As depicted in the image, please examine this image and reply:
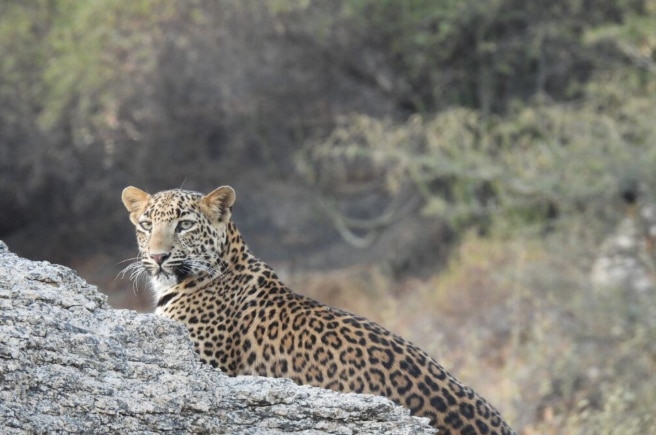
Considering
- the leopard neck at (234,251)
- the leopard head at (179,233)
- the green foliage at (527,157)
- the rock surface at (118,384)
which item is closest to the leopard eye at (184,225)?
the leopard head at (179,233)

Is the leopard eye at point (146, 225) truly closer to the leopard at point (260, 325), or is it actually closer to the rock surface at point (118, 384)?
the leopard at point (260, 325)

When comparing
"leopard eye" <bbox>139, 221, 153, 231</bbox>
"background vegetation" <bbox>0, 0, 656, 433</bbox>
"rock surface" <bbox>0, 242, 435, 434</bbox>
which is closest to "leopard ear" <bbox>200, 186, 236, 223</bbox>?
"leopard eye" <bbox>139, 221, 153, 231</bbox>

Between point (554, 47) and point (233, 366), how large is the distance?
15.8 m

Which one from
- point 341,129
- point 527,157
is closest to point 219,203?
point 527,157

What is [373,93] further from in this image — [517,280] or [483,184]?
[517,280]

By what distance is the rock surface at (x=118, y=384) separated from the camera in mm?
5109

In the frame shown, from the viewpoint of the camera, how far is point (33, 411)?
16.6 ft

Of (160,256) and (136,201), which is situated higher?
(136,201)

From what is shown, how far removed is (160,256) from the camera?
7.68 m

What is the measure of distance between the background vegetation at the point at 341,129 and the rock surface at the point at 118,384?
1252 cm

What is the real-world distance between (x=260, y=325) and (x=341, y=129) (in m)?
13.6

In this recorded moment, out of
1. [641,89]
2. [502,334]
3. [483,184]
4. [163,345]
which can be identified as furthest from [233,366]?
[483,184]

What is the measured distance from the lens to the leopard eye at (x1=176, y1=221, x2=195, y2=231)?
7.76 m

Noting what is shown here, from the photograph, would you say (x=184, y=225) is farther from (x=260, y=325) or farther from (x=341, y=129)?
(x=341, y=129)
